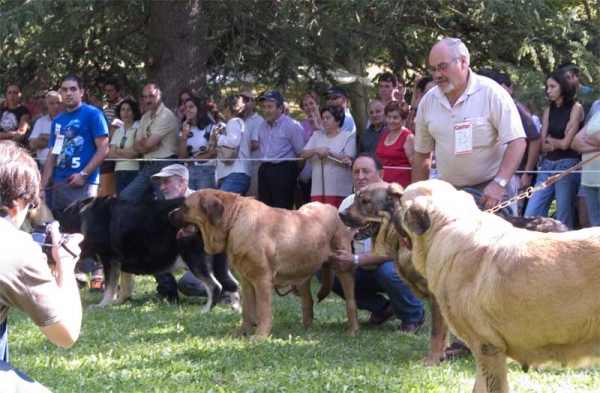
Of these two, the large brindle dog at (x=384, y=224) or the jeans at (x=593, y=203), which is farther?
the jeans at (x=593, y=203)

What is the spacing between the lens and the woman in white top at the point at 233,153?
1114 cm

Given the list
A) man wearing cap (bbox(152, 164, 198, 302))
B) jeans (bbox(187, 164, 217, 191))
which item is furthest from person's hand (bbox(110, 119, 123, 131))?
man wearing cap (bbox(152, 164, 198, 302))

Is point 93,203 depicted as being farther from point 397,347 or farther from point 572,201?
point 572,201

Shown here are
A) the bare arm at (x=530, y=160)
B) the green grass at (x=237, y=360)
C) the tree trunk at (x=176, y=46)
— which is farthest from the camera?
the tree trunk at (x=176, y=46)

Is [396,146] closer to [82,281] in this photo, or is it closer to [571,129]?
[571,129]

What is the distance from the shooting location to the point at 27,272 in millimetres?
3309

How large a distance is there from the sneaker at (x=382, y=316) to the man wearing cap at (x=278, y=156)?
2748mm

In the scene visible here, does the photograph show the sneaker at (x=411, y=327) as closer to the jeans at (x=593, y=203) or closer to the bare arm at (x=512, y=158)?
the bare arm at (x=512, y=158)

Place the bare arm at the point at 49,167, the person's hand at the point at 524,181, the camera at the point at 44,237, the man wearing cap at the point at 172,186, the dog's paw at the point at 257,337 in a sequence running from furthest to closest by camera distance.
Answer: the bare arm at the point at 49,167, the man wearing cap at the point at 172,186, the person's hand at the point at 524,181, the dog's paw at the point at 257,337, the camera at the point at 44,237

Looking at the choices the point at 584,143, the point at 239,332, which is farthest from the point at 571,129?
the point at 239,332

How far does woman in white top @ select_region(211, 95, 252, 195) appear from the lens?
11.1 m

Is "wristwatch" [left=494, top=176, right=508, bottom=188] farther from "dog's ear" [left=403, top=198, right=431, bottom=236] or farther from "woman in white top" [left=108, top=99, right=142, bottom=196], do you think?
"woman in white top" [left=108, top=99, right=142, bottom=196]

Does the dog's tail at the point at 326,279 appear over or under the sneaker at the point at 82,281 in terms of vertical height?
over

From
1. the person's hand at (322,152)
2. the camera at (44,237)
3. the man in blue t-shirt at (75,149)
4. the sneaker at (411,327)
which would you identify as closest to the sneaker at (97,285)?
the man in blue t-shirt at (75,149)
